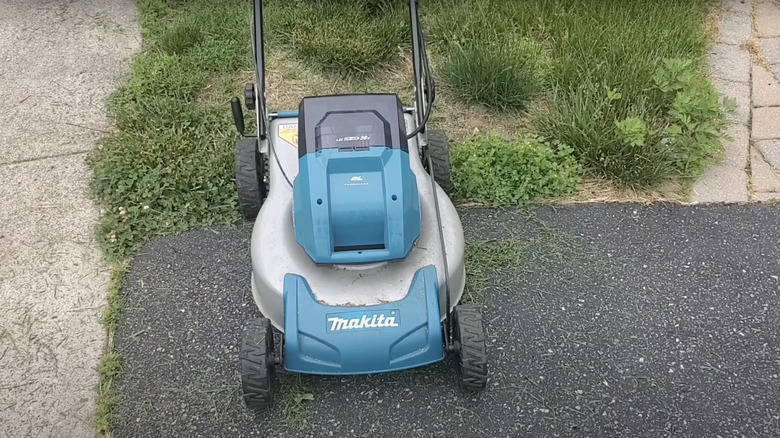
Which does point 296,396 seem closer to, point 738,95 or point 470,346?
point 470,346

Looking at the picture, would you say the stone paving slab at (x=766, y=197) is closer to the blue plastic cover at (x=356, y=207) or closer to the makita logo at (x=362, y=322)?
the blue plastic cover at (x=356, y=207)

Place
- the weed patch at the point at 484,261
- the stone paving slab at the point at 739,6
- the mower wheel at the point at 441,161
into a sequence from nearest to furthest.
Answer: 1. the weed patch at the point at 484,261
2. the mower wheel at the point at 441,161
3. the stone paving slab at the point at 739,6

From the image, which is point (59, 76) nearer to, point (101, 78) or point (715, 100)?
point (101, 78)

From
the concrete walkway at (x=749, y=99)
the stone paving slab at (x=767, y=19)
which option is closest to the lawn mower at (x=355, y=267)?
the concrete walkway at (x=749, y=99)

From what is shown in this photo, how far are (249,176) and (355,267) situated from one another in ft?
1.96

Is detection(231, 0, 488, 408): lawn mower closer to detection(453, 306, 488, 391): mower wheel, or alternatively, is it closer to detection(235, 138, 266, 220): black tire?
detection(453, 306, 488, 391): mower wheel

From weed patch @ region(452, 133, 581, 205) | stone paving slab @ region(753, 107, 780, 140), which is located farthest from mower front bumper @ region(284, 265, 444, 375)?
stone paving slab @ region(753, 107, 780, 140)

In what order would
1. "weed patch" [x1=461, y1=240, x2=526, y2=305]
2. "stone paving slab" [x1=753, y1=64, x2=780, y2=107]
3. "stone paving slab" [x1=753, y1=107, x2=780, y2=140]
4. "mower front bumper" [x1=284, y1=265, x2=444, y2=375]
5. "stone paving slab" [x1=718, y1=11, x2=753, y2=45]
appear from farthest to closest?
"stone paving slab" [x1=718, y1=11, x2=753, y2=45] < "stone paving slab" [x1=753, y1=64, x2=780, y2=107] < "stone paving slab" [x1=753, y1=107, x2=780, y2=140] < "weed patch" [x1=461, y1=240, x2=526, y2=305] < "mower front bumper" [x1=284, y1=265, x2=444, y2=375]

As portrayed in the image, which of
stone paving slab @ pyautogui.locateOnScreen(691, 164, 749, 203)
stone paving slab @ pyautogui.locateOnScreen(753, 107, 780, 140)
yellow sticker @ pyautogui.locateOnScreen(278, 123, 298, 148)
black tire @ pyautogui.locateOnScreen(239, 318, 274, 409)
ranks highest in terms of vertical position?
yellow sticker @ pyautogui.locateOnScreen(278, 123, 298, 148)

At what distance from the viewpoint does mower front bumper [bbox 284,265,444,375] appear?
171 centimetres

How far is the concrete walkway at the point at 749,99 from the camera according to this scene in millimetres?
2602

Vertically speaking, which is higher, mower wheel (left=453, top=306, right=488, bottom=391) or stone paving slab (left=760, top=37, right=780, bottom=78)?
stone paving slab (left=760, top=37, right=780, bottom=78)

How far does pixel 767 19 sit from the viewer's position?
11.6ft

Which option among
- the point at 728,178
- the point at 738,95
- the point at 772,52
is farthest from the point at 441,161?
the point at 772,52
